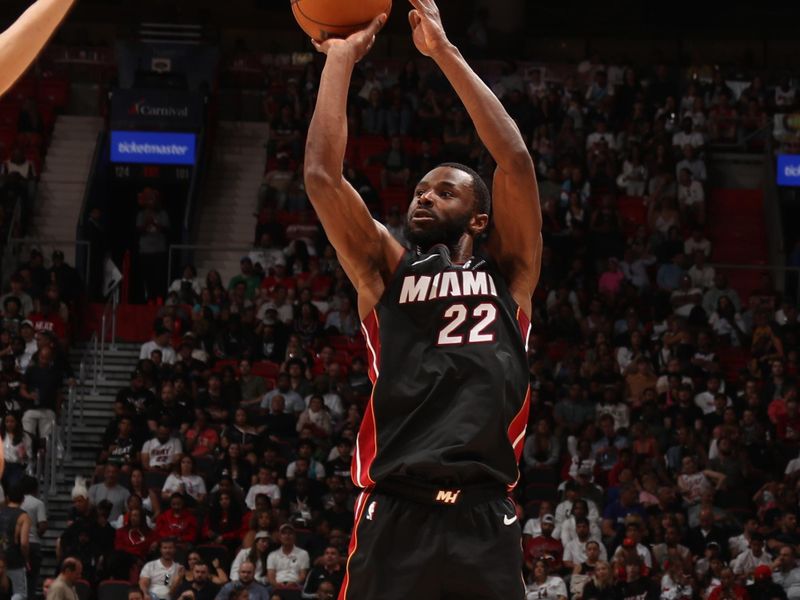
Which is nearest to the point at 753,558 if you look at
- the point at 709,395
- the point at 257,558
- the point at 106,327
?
the point at 709,395

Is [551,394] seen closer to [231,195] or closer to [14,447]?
[14,447]

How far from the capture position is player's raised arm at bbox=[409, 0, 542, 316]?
4.35 metres

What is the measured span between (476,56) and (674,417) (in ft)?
33.5

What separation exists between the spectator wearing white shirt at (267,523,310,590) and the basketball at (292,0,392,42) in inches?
352

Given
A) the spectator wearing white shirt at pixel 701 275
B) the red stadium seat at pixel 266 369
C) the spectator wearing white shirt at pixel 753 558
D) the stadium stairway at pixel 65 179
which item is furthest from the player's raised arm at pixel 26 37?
the stadium stairway at pixel 65 179

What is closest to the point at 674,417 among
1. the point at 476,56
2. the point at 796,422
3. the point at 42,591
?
the point at 796,422

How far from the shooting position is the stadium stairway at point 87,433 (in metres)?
15.0

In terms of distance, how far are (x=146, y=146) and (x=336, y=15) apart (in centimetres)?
1739

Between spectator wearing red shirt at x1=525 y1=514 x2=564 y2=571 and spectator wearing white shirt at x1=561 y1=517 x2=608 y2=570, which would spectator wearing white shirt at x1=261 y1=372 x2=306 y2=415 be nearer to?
spectator wearing red shirt at x1=525 y1=514 x2=564 y2=571

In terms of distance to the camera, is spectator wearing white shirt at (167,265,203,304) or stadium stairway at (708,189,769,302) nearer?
spectator wearing white shirt at (167,265,203,304)

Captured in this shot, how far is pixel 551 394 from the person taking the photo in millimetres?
15781

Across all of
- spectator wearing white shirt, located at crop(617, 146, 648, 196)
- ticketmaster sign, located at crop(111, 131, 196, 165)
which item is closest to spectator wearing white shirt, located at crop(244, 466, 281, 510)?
spectator wearing white shirt, located at crop(617, 146, 648, 196)

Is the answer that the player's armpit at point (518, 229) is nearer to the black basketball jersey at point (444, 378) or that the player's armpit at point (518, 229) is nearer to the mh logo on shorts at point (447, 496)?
the black basketball jersey at point (444, 378)

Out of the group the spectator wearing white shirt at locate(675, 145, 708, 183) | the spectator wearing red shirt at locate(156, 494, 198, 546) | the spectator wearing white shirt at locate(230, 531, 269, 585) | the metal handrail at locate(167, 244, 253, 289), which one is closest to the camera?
the spectator wearing white shirt at locate(230, 531, 269, 585)
